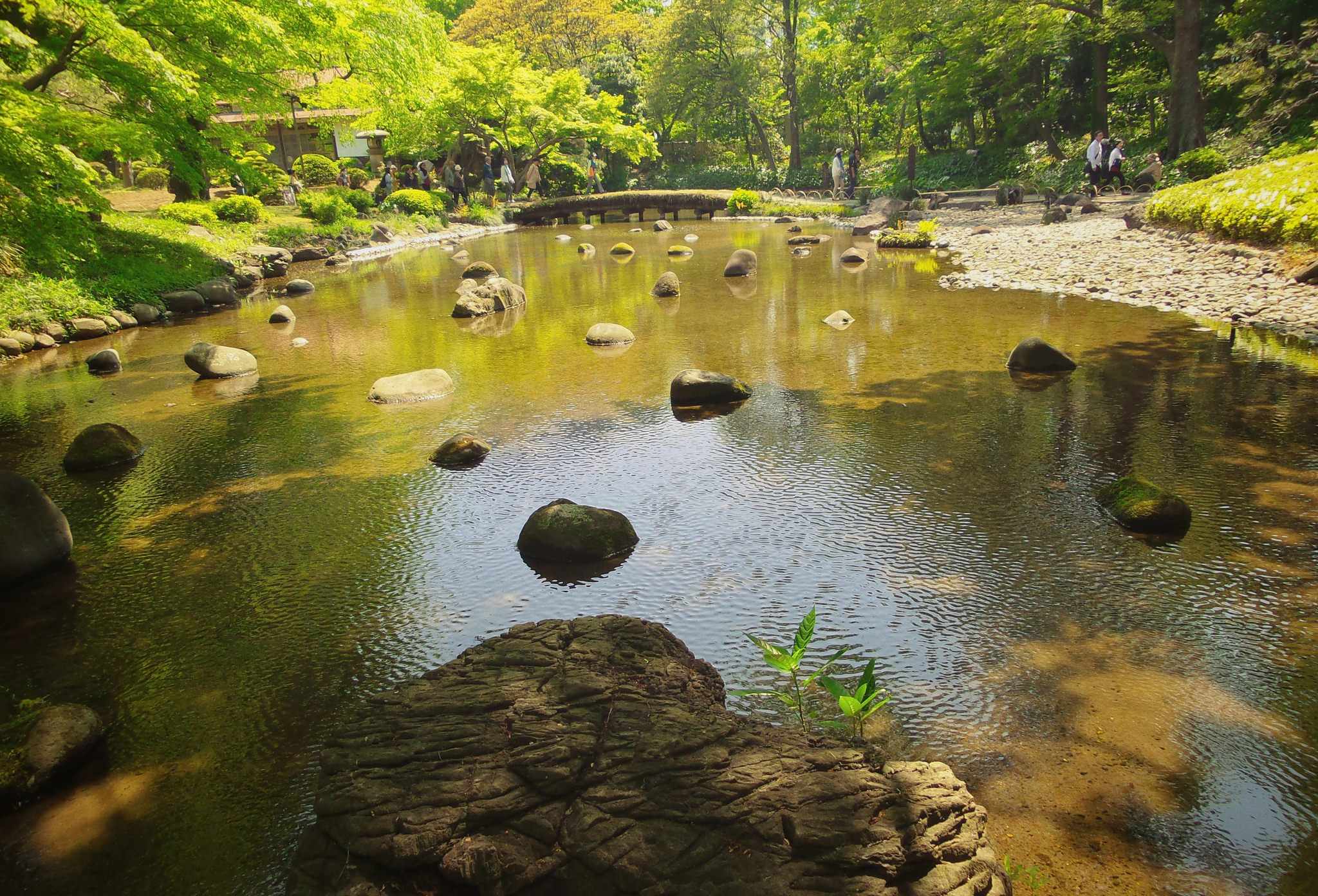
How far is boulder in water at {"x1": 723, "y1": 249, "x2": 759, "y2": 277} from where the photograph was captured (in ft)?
48.7

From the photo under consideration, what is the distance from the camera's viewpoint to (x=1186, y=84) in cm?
1914

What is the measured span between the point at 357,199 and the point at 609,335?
19.8 metres

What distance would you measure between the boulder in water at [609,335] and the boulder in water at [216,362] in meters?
4.09

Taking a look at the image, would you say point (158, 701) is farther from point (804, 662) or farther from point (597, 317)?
point (597, 317)

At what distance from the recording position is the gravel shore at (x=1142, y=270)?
9266 millimetres

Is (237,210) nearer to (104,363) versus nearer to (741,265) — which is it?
(104,363)

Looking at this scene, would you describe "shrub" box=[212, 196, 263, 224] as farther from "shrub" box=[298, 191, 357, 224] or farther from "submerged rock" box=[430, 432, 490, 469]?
"submerged rock" box=[430, 432, 490, 469]

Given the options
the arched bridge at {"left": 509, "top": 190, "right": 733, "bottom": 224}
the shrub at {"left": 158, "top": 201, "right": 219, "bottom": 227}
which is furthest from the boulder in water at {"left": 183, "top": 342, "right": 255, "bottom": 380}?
the arched bridge at {"left": 509, "top": 190, "right": 733, "bottom": 224}

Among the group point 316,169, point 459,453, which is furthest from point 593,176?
point 459,453

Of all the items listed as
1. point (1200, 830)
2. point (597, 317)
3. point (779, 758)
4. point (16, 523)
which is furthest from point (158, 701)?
point (597, 317)

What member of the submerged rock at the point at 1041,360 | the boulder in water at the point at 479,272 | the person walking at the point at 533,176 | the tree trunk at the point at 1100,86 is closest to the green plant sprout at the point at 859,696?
the submerged rock at the point at 1041,360

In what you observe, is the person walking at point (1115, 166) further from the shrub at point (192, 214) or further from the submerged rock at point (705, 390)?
the shrub at point (192, 214)

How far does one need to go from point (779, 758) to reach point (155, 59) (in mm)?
11013

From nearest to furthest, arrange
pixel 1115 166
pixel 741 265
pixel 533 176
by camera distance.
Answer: pixel 741 265
pixel 1115 166
pixel 533 176
